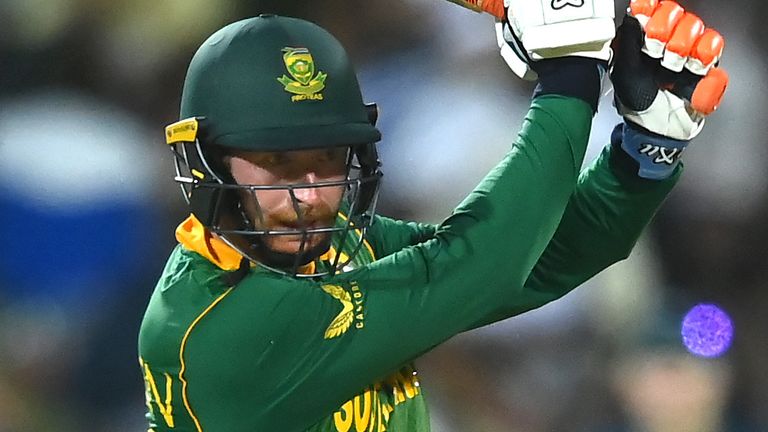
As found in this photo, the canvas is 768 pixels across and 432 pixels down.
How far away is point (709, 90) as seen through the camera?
123cm

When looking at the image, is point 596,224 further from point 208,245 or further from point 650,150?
point 208,245

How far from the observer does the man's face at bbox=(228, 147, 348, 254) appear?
44.5 inches

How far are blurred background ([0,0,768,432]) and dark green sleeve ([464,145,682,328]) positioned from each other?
0.79 metres

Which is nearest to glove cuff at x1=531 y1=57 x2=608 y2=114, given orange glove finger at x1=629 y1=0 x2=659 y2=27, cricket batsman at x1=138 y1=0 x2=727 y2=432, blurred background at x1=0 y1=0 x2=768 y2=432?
cricket batsman at x1=138 y1=0 x2=727 y2=432

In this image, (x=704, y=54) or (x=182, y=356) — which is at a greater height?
(x=704, y=54)

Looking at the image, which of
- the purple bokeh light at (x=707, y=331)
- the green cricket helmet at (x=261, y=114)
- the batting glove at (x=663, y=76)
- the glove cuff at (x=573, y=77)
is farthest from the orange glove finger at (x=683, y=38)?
the purple bokeh light at (x=707, y=331)

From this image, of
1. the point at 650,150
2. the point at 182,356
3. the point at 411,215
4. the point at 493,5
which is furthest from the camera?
the point at 411,215

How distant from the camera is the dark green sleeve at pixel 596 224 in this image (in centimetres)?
→ 135

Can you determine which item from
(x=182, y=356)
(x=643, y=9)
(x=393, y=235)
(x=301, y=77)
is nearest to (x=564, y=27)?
(x=643, y=9)

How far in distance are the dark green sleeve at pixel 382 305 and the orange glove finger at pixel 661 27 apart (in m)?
0.14

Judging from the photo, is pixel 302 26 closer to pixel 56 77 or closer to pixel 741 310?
pixel 56 77

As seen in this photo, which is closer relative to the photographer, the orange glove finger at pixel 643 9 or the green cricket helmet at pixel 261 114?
the green cricket helmet at pixel 261 114

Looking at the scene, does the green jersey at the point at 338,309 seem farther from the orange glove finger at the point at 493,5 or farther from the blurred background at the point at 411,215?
the blurred background at the point at 411,215

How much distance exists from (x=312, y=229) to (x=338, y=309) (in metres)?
0.09
